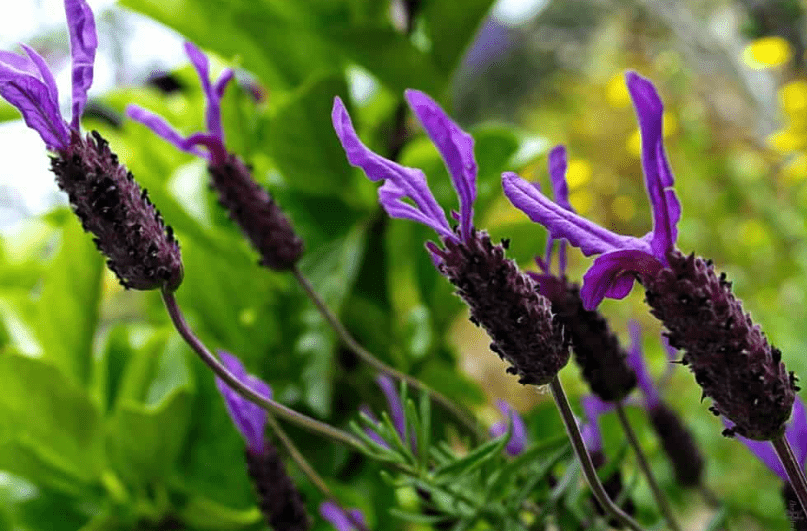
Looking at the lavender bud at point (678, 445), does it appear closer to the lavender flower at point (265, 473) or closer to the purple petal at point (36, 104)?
the lavender flower at point (265, 473)

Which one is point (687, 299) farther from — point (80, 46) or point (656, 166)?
point (80, 46)

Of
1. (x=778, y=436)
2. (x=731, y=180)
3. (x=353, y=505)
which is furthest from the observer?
(x=731, y=180)

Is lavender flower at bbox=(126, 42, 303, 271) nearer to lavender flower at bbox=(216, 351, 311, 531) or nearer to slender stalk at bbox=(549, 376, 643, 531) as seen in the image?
lavender flower at bbox=(216, 351, 311, 531)

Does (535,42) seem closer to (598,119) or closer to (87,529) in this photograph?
(598,119)

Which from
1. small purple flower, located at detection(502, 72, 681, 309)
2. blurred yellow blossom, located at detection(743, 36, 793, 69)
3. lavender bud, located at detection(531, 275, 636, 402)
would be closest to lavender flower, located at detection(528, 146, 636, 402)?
lavender bud, located at detection(531, 275, 636, 402)

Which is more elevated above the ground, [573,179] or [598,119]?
[598,119]

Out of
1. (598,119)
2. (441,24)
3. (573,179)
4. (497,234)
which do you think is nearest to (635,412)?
(497,234)

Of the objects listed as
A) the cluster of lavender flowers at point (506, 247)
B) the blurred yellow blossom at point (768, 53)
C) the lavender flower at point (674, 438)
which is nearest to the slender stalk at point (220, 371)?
the cluster of lavender flowers at point (506, 247)
